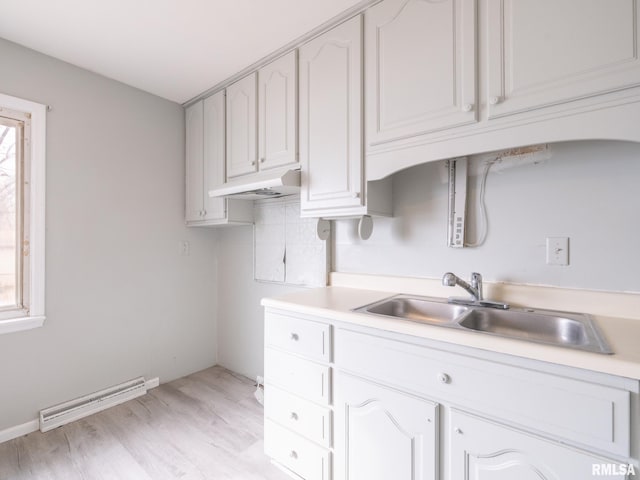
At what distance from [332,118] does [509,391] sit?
1.41 meters

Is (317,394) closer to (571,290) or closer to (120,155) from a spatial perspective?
(571,290)

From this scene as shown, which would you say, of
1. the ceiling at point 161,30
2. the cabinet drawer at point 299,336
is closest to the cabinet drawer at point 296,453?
the cabinet drawer at point 299,336

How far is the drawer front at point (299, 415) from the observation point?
137 centimetres

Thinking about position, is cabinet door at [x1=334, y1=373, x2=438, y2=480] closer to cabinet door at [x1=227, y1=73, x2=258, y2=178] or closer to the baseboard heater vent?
cabinet door at [x1=227, y1=73, x2=258, y2=178]

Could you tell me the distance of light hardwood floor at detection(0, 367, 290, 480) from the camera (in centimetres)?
155

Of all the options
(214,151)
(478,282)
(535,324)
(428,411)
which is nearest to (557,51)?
(478,282)

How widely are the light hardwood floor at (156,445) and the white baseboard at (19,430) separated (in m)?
0.03

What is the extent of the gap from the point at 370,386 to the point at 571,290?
3.05ft

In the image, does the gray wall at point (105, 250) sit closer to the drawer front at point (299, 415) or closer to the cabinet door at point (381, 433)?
the drawer front at point (299, 415)

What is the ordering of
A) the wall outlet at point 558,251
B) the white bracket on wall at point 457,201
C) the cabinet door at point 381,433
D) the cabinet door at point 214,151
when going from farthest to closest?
the cabinet door at point 214,151
the white bracket on wall at point 457,201
the wall outlet at point 558,251
the cabinet door at point 381,433

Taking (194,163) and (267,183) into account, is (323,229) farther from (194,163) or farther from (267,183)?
(194,163)

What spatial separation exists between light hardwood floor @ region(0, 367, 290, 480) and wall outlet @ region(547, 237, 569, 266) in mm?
1624

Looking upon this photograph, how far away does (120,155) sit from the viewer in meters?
2.28

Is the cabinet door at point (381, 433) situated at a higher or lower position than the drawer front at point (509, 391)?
lower
